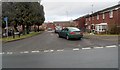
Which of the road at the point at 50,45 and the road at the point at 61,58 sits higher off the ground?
the road at the point at 50,45

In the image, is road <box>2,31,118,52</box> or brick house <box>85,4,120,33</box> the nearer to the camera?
road <box>2,31,118,52</box>

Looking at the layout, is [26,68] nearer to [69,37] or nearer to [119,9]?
[69,37]

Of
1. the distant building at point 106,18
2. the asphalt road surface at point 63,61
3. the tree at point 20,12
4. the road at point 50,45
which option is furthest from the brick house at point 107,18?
the asphalt road surface at point 63,61

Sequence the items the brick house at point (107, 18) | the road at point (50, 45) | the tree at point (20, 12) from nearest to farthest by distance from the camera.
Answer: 1. the road at point (50, 45)
2. the brick house at point (107, 18)
3. the tree at point (20, 12)

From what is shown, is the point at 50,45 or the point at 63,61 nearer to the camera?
the point at 63,61

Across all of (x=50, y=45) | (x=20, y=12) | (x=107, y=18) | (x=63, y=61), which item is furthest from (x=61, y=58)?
(x=107, y=18)

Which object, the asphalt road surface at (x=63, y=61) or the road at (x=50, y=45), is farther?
the road at (x=50, y=45)

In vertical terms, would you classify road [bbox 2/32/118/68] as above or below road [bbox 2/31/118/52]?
below

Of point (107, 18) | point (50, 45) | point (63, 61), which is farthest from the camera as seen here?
point (107, 18)

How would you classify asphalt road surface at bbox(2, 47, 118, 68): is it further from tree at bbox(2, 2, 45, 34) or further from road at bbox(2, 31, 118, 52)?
tree at bbox(2, 2, 45, 34)

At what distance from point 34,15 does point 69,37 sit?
18.4m

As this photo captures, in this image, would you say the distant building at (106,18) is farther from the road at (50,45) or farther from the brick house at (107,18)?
the road at (50,45)

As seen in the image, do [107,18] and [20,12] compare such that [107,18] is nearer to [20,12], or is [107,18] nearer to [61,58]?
[20,12]

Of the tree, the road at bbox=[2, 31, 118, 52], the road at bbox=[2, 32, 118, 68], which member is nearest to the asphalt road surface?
the road at bbox=[2, 32, 118, 68]
